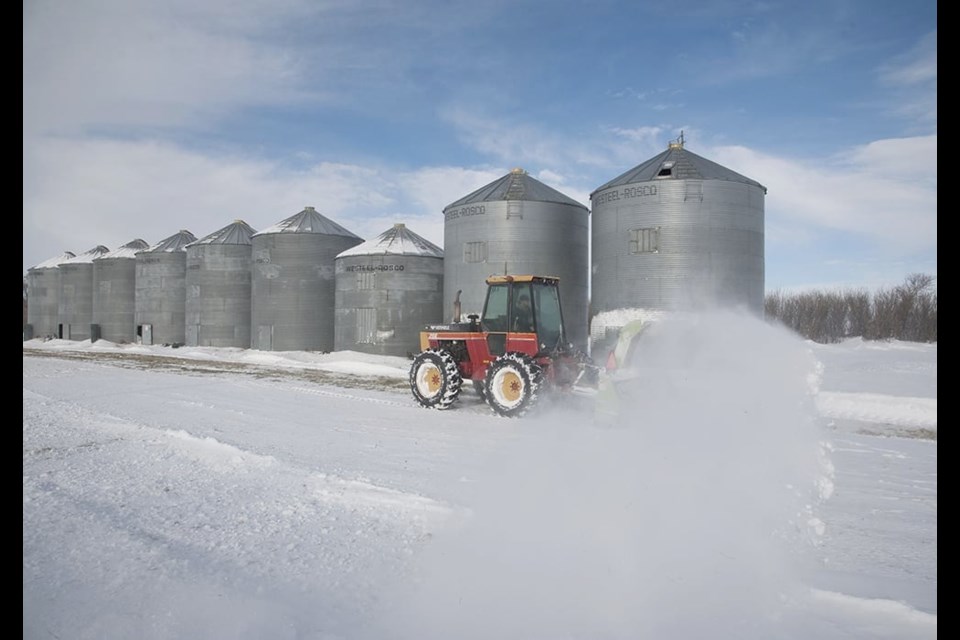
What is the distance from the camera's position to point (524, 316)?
11.2 m

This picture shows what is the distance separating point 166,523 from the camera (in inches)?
199

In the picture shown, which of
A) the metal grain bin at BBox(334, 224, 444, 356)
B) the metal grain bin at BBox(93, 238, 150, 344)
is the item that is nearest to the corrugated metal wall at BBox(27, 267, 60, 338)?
the metal grain bin at BBox(93, 238, 150, 344)

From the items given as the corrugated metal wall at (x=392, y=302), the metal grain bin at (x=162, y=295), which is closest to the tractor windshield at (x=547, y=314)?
the corrugated metal wall at (x=392, y=302)

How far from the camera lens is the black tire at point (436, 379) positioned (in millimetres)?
11547

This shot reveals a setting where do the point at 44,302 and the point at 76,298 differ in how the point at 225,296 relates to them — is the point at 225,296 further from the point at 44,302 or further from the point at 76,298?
the point at 44,302

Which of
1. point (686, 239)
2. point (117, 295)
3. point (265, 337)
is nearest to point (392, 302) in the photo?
point (265, 337)

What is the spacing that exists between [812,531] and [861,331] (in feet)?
132

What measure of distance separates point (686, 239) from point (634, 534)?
43.2ft

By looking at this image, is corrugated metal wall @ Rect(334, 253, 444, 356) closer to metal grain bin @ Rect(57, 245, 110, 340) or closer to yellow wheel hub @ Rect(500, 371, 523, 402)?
yellow wheel hub @ Rect(500, 371, 523, 402)

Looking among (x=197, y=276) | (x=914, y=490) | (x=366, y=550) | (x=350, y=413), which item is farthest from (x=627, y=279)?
(x=197, y=276)

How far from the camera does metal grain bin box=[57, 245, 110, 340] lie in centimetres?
4188

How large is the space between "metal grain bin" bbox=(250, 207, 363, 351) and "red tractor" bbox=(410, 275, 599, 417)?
16937 mm

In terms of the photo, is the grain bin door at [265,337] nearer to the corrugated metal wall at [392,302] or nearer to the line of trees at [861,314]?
the corrugated metal wall at [392,302]
